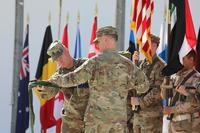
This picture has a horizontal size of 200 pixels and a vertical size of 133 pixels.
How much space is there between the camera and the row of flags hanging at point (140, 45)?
17.7 feet

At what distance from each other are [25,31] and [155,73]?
278 centimetres

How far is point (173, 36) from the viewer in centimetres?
548

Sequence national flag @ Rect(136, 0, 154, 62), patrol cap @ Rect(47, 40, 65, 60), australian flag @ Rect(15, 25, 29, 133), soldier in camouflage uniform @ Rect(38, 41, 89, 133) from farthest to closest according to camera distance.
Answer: australian flag @ Rect(15, 25, 29, 133) < national flag @ Rect(136, 0, 154, 62) < soldier in camouflage uniform @ Rect(38, 41, 89, 133) < patrol cap @ Rect(47, 40, 65, 60)

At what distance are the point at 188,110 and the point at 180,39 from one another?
717 mm

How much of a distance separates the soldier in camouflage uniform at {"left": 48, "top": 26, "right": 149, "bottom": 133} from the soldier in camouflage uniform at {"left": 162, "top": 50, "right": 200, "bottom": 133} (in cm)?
72

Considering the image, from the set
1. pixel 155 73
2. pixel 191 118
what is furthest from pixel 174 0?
pixel 191 118

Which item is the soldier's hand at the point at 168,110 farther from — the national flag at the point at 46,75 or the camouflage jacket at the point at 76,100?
the national flag at the point at 46,75

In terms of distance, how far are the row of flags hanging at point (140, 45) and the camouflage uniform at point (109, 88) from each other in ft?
1.84

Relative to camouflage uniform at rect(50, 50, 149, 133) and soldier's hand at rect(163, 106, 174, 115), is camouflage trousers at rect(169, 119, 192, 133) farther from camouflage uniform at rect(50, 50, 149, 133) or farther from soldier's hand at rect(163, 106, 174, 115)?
camouflage uniform at rect(50, 50, 149, 133)

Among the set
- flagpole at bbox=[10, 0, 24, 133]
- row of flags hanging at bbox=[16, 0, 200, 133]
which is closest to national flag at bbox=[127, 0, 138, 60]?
row of flags hanging at bbox=[16, 0, 200, 133]

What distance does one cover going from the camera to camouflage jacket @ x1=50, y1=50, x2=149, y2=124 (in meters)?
4.41

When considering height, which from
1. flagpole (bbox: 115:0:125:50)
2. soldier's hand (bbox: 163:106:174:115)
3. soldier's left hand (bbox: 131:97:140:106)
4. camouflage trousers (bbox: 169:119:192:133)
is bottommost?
camouflage trousers (bbox: 169:119:192:133)

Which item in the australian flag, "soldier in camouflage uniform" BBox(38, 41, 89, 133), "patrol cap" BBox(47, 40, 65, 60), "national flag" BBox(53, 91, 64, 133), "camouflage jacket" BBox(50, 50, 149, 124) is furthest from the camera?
the australian flag

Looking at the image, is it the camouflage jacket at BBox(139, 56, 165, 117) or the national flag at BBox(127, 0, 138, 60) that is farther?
the national flag at BBox(127, 0, 138, 60)
